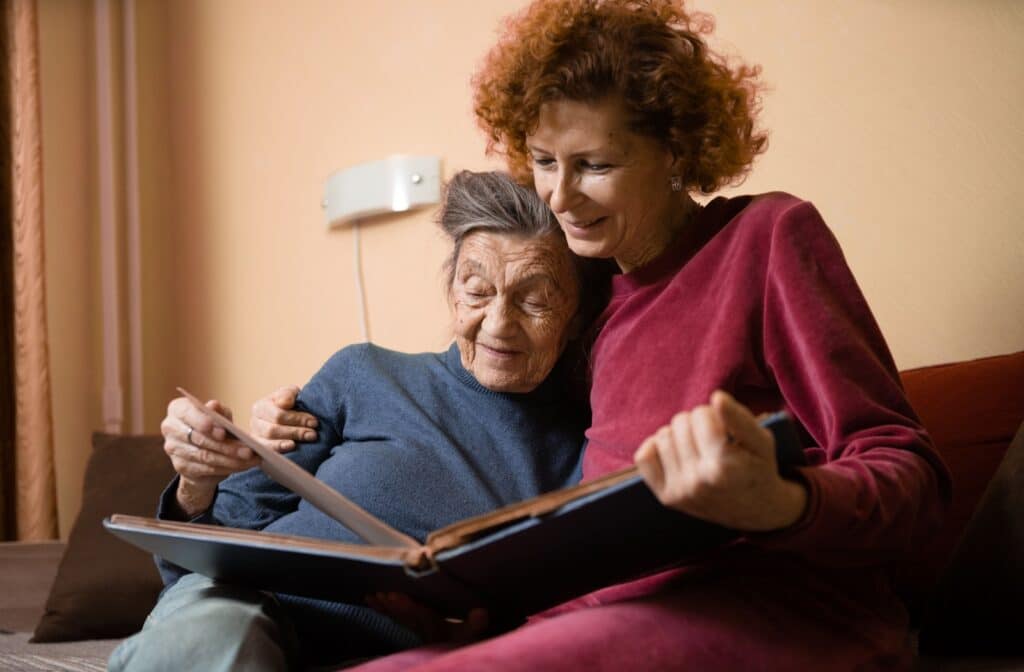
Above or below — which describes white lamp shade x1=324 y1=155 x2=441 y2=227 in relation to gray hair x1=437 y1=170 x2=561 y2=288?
above

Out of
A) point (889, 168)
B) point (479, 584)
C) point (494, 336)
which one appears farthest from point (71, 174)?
point (479, 584)

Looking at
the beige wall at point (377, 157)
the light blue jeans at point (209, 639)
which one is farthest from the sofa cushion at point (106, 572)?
the light blue jeans at point (209, 639)

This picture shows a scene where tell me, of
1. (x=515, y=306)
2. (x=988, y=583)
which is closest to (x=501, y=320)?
(x=515, y=306)

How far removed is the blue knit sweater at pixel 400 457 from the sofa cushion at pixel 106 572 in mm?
710

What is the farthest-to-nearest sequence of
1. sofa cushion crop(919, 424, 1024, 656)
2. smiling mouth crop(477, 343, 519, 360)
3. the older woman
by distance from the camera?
smiling mouth crop(477, 343, 519, 360), the older woman, sofa cushion crop(919, 424, 1024, 656)

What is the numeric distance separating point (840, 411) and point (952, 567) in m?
0.37

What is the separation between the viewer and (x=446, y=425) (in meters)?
1.45

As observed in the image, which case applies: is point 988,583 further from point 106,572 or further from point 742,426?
point 106,572

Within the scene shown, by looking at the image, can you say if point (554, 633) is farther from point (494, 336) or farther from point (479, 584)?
point (494, 336)

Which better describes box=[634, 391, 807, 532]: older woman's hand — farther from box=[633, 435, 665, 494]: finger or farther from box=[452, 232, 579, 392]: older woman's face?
box=[452, 232, 579, 392]: older woman's face

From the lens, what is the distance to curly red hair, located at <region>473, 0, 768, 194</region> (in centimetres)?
119

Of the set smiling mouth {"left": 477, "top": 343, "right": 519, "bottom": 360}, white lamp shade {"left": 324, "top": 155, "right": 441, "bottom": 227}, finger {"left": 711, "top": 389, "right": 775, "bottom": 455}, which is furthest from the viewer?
white lamp shade {"left": 324, "top": 155, "right": 441, "bottom": 227}

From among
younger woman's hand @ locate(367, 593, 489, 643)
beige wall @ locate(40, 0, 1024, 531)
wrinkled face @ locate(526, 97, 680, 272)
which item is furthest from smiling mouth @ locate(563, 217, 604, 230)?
beige wall @ locate(40, 0, 1024, 531)

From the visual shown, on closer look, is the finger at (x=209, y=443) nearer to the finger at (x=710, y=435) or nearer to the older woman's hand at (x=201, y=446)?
the older woman's hand at (x=201, y=446)
